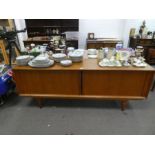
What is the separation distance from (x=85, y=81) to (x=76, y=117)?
0.57 meters

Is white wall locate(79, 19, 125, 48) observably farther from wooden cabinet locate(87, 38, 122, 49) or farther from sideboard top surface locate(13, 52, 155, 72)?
sideboard top surface locate(13, 52, 155, 72)

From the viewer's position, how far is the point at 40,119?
173 centimetres

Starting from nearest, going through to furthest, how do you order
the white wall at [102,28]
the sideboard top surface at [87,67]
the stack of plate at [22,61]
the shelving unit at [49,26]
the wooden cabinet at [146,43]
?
1. the sideboard top surface at [87,67]
2. the stack of plate at [22,61]
3. the wooden cabinet at [146,43]
4. the shelving unit at [49,26]
5. the white wall at [102,28]

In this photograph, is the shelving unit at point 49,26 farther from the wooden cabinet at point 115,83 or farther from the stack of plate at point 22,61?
the wooden cabinet at point 115,83

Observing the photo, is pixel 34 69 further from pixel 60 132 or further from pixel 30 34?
pixel 30 34

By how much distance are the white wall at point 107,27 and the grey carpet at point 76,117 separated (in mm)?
2526

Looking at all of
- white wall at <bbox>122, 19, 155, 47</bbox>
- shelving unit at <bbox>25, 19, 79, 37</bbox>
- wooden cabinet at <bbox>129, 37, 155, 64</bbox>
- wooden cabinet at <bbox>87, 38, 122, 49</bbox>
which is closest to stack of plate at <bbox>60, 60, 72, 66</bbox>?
wooden cabinet at <bbox>87, 38, 122, 49</bbox>

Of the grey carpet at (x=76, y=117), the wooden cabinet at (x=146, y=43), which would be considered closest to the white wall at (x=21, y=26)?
the grey carpet at (x=76, y=117)

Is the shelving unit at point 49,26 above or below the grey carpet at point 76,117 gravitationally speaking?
above

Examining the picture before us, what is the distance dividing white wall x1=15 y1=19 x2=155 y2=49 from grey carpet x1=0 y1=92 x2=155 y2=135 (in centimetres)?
253

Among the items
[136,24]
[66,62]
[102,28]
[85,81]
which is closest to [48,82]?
[66,62]

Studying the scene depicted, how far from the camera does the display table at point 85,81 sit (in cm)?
150

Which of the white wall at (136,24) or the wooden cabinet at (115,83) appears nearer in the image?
the wooden cabinet at (115,83)

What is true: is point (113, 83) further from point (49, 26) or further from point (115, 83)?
point (49, 26)
